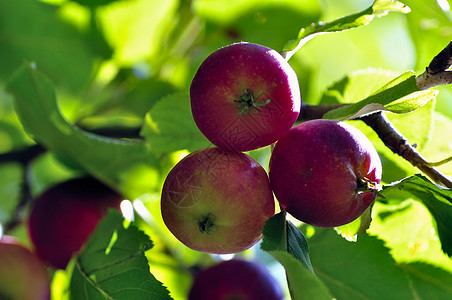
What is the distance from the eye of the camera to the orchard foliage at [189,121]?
687 millimetres

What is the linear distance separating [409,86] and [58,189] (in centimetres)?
71

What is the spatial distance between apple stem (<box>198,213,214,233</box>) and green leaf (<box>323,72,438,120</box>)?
205 mm

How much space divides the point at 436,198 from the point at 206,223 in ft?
0.92

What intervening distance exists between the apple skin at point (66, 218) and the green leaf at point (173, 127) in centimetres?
26

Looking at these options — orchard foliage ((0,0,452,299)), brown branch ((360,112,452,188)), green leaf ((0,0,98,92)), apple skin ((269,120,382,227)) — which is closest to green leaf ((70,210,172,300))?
orchard foliage ((0,0,452,299))

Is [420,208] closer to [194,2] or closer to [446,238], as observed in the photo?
[446,238]

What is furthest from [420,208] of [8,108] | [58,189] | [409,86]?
[8,108]

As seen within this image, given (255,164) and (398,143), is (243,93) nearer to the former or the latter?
(255,164)

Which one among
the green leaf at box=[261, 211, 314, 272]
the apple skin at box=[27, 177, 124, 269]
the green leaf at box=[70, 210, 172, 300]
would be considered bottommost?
the apple skin at box=[27, 177, 124, 269]

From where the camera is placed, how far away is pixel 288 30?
1.22m

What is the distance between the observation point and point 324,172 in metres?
0.59

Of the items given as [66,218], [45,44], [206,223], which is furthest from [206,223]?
[45,44]

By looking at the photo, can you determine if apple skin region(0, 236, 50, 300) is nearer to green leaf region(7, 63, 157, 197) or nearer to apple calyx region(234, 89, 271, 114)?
green leaf region(7, 63, 157, 197)

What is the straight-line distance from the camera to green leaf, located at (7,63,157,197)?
924 millimetres
